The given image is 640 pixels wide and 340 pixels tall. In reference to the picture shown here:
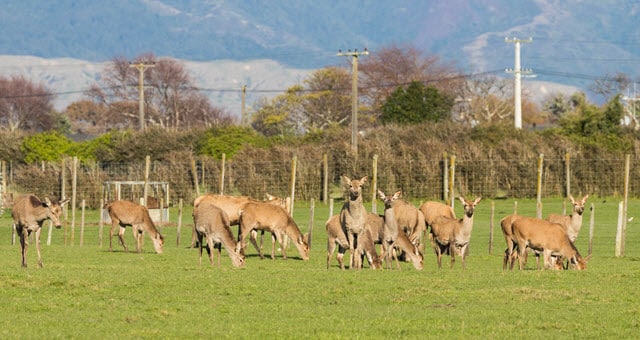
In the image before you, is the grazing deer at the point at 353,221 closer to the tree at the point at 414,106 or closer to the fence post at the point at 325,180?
the fence post at the point at 325,180

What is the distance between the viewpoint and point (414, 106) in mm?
90125

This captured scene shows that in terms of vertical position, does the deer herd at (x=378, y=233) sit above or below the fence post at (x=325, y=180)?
below

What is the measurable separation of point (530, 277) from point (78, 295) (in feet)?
25.5

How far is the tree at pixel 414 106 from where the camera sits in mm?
89688

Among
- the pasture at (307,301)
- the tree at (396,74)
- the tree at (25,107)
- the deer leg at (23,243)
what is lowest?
the pasture at (307,301)

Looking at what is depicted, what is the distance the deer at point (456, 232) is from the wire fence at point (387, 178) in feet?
90.1

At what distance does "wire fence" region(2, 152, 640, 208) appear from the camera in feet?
179

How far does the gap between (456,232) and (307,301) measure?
7.04 metres

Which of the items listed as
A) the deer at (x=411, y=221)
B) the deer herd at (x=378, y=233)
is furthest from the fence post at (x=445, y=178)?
the deer herd at (x=378, y=233)

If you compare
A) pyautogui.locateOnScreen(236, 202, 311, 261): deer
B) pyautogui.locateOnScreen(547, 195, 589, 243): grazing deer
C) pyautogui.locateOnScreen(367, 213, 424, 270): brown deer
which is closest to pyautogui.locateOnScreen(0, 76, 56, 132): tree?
pyautogui.locateOnScreen(236, 202, 311, 261): deer

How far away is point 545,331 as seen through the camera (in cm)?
1653

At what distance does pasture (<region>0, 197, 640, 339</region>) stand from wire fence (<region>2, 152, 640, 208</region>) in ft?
88.6

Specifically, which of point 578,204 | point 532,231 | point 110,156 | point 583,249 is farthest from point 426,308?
point 110,156

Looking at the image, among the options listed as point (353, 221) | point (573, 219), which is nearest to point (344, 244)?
point (353, 221)
